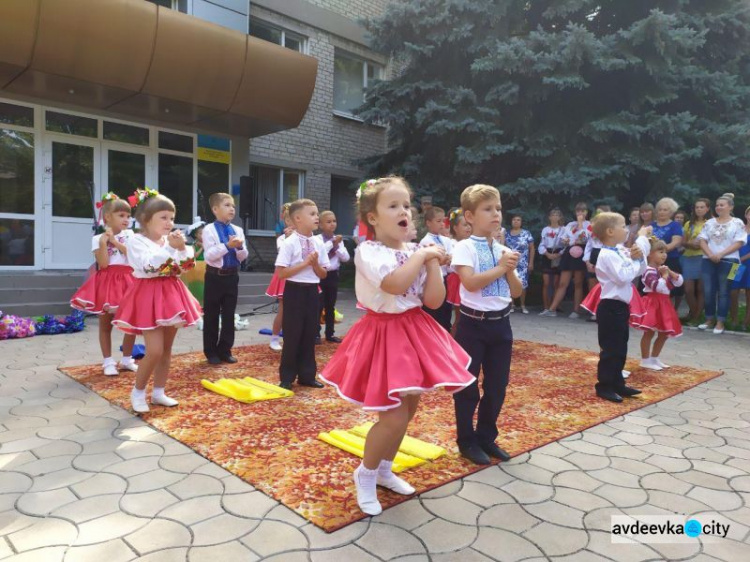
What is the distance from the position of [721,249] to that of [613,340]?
5.31 metres

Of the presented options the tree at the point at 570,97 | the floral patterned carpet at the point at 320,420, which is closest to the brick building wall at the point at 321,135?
the tree at the point at 570,97

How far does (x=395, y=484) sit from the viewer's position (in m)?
2.87

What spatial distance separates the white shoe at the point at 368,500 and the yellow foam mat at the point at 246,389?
1997 millimetres

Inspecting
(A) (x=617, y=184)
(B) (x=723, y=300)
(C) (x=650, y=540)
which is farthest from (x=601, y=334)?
(A) (x=617, y=184)

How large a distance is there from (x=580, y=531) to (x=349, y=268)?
1334 cm

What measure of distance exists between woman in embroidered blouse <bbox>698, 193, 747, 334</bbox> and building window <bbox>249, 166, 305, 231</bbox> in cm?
992

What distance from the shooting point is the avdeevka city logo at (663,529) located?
2508 millimetres

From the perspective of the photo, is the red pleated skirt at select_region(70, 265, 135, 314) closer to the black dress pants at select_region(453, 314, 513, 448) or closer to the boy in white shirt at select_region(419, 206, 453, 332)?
the boy in white shirt at select_region(419, 206, 453, 332)

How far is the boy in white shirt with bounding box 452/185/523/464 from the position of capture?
334cm

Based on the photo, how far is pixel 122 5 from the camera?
924 cm

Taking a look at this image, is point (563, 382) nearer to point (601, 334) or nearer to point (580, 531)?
point (601, 334)

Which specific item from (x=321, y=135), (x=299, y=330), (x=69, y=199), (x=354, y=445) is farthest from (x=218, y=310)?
(x=321, y=135)

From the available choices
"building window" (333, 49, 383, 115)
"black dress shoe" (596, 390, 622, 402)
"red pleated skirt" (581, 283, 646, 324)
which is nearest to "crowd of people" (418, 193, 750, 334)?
"red pleated skirt" (581, 283, 646, 324)

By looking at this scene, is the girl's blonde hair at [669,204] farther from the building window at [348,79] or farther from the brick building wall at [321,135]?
the building window at [348,79]
